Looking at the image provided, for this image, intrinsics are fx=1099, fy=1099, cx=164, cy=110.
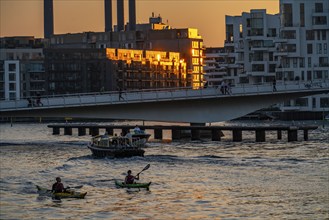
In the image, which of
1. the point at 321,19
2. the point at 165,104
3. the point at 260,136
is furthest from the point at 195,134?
the point at 321,19

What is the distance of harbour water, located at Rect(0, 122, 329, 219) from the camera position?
59.0 m

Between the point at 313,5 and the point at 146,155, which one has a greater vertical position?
the point at 313,5

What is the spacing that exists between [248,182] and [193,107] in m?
39.7

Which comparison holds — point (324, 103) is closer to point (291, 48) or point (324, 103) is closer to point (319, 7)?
point (291, 48)

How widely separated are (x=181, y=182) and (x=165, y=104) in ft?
125

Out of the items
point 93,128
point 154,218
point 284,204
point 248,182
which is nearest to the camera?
point 154,218

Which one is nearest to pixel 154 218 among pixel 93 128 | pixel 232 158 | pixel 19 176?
pixel 19 176

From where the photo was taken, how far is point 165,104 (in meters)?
112

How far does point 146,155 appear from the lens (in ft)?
326

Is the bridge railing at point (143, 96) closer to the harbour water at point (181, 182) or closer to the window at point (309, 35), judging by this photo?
the harbour water at point (181, 182)

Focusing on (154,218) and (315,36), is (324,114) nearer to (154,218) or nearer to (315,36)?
(315,36)

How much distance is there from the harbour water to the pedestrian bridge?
11.7 feet

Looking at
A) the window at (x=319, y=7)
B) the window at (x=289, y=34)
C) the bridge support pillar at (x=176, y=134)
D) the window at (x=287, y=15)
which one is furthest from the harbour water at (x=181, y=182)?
the window at (x=289, y=34)

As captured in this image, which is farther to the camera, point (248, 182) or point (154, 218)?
point (248, 182)
